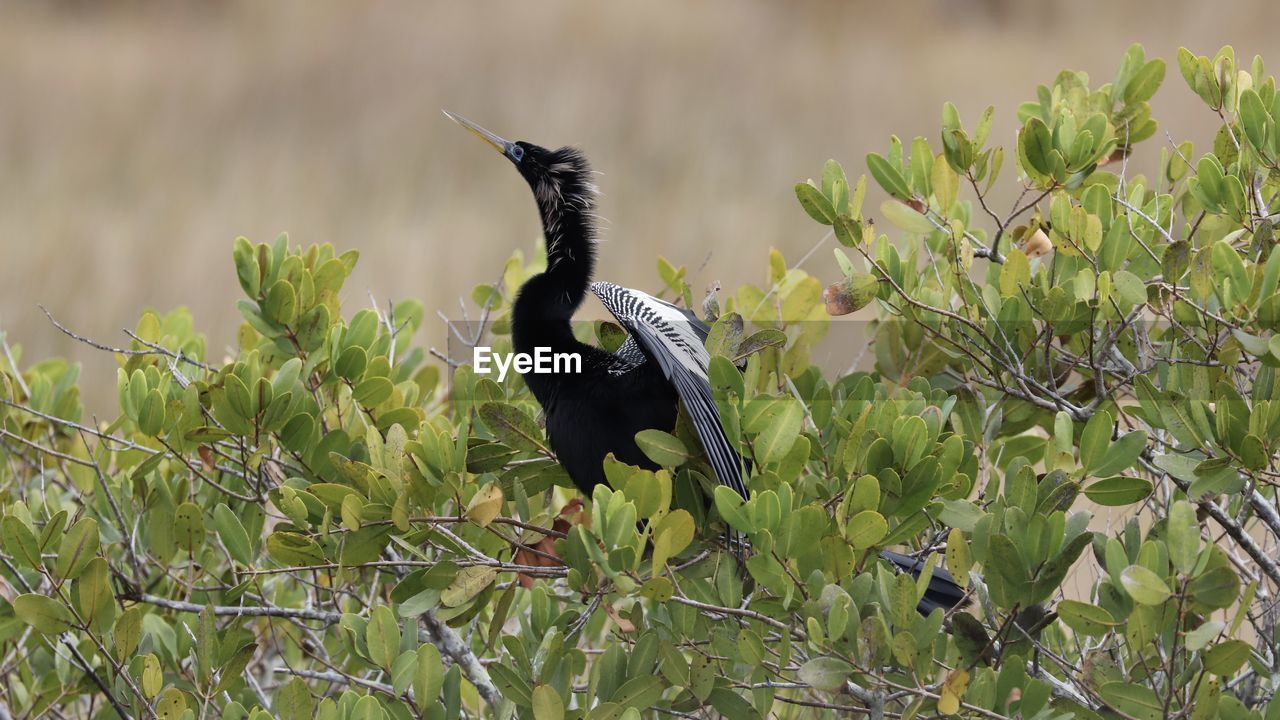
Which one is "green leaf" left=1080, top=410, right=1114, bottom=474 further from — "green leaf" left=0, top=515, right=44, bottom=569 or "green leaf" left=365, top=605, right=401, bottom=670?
"green leaf" left=0, top=515, right=44, bottom=569

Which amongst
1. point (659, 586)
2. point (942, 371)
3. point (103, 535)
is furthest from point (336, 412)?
point (942, 371)

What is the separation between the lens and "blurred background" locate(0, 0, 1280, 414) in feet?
24.9

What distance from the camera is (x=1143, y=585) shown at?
1229mm

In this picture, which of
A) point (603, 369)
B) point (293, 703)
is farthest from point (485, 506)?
point (603, 369)

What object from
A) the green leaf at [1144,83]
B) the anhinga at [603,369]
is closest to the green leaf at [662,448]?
the anhinga at [603,369]

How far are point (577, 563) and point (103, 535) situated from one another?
963mm

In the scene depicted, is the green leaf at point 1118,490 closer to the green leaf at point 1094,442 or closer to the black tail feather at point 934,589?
the green leaf at point 1094,442

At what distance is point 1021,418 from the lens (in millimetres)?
1936

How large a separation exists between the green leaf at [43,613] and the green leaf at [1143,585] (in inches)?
49.8

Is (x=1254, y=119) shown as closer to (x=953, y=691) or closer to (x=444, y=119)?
(x=953, y=691)

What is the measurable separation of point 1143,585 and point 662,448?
63cm

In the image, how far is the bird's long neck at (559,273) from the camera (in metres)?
2.10

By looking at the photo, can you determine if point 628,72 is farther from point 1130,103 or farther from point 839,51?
point 1130,103

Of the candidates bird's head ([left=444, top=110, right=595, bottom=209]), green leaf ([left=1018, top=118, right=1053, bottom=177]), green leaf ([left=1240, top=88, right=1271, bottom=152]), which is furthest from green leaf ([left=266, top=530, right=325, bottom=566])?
green leaf ([left=1240, top=88, right=1271, bottom=152])
